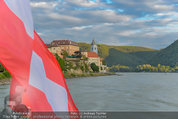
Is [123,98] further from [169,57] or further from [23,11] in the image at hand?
[169,57]

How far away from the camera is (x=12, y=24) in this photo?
1.77 metres

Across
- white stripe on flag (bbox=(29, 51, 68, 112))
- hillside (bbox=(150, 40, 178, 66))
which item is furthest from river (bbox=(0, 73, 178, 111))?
hillside (bbox=(150, 40, 178, 66))

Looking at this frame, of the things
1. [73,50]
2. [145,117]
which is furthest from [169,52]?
[145,117]

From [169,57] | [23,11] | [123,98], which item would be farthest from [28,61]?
[169,57]

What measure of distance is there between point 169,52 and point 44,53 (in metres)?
192

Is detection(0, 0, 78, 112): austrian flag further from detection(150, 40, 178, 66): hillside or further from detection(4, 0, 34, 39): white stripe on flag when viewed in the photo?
detection(150, 40, 178, 66): hillside

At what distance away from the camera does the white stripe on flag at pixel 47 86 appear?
1891 millimetres

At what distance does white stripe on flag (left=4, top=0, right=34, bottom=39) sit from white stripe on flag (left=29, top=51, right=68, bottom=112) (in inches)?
10.3

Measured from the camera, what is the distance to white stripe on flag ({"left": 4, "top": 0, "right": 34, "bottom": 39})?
5.92ft

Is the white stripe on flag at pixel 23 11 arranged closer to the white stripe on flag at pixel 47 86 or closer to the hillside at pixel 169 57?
the white stripe on flag at pixel 47 86

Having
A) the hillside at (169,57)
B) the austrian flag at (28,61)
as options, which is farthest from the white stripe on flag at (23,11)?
the hillside at (169,57)

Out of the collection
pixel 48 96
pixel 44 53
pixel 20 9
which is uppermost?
pixel 20 9

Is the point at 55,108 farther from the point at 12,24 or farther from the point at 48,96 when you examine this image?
the point at 12,24

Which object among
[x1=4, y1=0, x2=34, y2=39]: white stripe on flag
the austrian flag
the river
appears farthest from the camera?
the river
